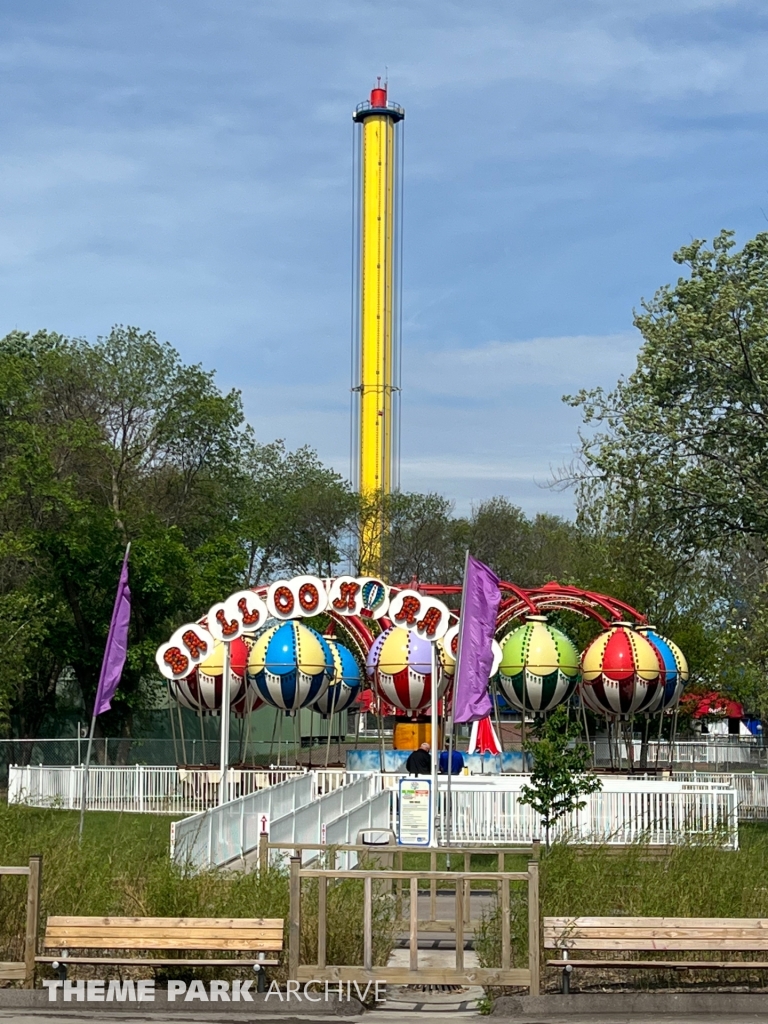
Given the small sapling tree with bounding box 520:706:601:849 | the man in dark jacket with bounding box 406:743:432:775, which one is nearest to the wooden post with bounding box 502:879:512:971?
the small sapling tree with bounding box 520:706:601:849

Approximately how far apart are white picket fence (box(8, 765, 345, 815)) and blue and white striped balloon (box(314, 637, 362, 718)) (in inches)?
78.2

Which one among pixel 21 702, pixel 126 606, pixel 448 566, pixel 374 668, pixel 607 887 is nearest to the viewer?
pixel 607 887

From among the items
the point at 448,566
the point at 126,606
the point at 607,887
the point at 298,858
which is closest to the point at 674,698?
the point at 126,606

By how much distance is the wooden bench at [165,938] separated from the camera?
33.6ft

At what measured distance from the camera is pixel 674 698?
A: 102 ft

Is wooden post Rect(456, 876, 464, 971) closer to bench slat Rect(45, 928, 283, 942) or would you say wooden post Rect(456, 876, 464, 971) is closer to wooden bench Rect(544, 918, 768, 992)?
wooden bench Rect(544, 918, 768, 992)

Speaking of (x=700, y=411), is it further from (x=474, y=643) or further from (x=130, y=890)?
(x=130, y=890)

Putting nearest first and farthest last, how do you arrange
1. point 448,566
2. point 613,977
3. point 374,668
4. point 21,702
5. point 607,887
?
point 613,977, point 607,887, point 374,668, point 21,702, point 448,566

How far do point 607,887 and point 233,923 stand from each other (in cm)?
344

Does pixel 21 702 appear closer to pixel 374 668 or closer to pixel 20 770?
pixel 20 770

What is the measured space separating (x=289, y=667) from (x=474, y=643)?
11.3 meters

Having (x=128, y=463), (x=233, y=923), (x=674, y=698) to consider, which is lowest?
(x=233, y=923)

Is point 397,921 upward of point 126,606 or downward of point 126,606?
downward

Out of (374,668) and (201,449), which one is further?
(201,449)
